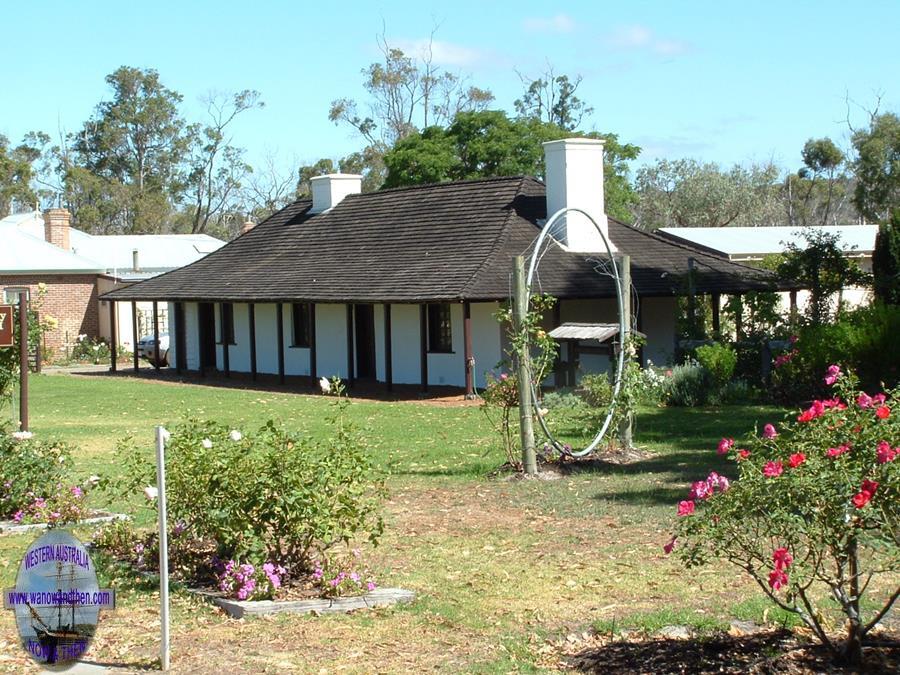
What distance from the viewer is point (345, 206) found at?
34344 millimetres

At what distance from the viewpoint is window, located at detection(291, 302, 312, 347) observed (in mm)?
31500

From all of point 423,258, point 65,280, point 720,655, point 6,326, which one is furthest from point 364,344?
point 720,655

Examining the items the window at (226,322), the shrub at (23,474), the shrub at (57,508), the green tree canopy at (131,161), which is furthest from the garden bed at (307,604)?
the green tree canopy at (131,161)

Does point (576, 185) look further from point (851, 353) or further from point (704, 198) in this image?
point (704, 198)

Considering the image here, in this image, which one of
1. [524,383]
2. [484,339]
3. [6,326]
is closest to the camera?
[6,326]

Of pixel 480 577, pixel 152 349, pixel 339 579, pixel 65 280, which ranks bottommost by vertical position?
pixel 480 577

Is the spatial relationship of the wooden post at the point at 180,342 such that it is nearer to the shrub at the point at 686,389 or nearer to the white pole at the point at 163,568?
the shrub at the point at 686,389

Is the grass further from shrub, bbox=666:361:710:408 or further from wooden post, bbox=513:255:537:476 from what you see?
shrub, bbox=666:361:710:408

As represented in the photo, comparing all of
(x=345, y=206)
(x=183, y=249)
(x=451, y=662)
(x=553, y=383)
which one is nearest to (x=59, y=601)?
(x=451, y=662)

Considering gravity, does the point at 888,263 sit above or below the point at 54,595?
above

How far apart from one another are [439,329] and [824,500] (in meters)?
21.9

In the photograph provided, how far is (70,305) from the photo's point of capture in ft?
147

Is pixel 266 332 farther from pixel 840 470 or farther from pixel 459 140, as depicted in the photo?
pixel 840 470

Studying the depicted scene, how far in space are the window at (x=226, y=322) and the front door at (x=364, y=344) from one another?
5140 mm
